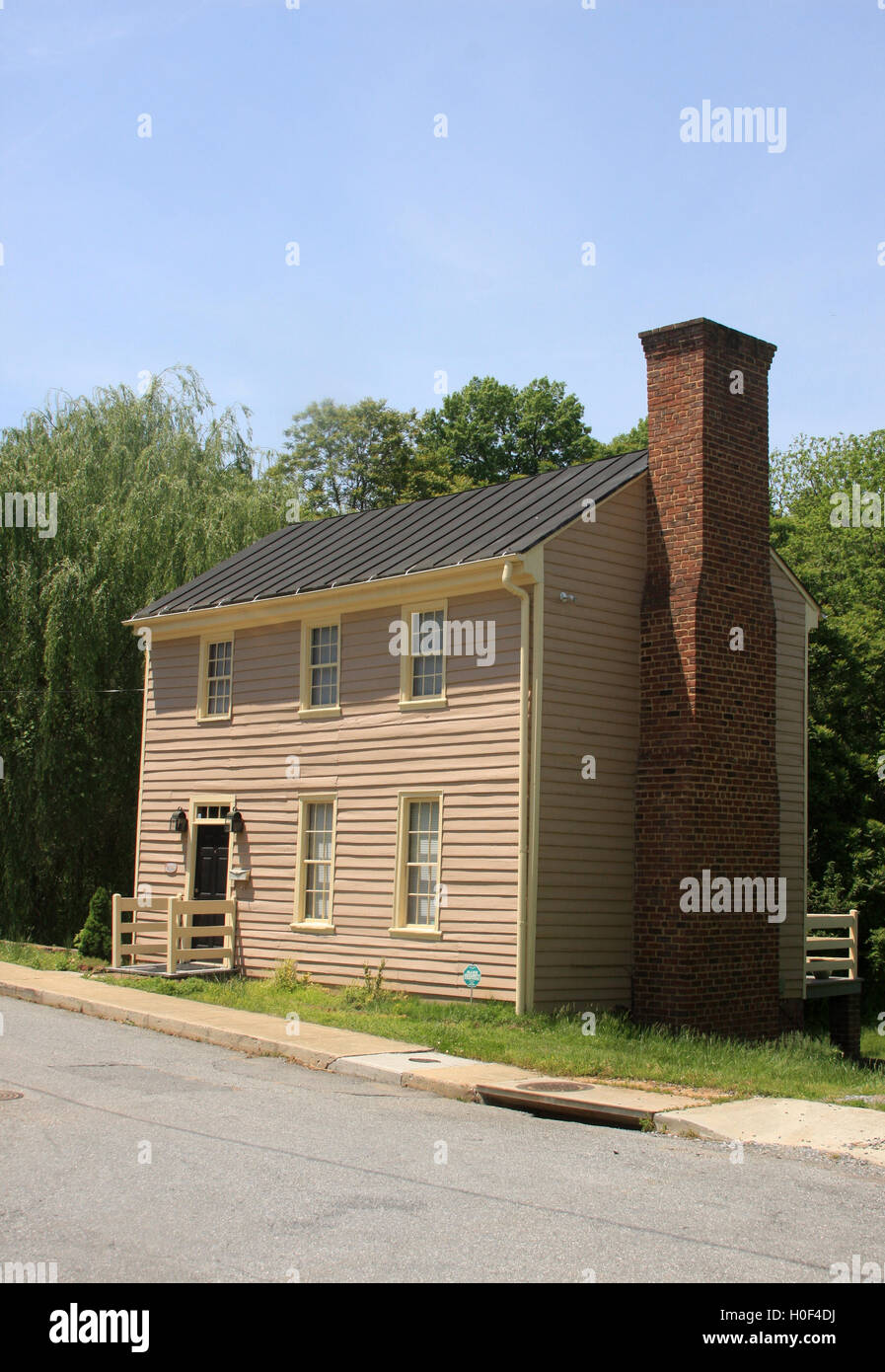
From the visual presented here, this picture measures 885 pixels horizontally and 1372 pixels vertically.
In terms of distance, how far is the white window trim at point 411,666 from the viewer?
17.5 meters

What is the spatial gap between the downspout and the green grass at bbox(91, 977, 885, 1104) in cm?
45

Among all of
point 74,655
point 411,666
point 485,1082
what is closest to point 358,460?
point 74,655

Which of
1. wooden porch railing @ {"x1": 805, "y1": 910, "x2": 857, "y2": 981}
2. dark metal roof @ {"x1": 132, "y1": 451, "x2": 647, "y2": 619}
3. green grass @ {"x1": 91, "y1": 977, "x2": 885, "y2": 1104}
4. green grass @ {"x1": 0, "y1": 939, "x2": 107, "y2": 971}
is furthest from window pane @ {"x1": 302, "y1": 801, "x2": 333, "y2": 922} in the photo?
wooden porch railing @ {"x1": 805, "y1": 910, "x2": 857, "y2": 981}

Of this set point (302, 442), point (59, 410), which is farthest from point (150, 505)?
point (302, 442)

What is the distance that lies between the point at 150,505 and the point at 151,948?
10.4 metres

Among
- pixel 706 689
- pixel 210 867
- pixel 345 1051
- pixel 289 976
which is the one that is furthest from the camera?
pixel 210 867

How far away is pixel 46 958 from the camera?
2069 cm

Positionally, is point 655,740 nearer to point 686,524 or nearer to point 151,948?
point 686,524

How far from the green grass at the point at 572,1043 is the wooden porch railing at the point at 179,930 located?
875mm

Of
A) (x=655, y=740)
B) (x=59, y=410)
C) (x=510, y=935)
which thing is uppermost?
(x=59, y=410)

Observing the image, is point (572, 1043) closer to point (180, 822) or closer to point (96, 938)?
point (180, 822)

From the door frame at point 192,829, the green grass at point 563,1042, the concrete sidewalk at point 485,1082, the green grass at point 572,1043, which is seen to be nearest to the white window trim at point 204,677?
the door frame at point 192,829

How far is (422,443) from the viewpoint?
2042 inches

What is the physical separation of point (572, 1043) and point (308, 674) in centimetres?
761
